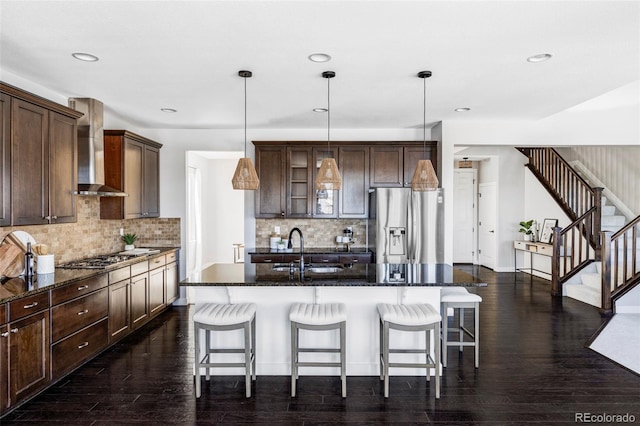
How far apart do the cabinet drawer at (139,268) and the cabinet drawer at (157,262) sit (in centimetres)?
11

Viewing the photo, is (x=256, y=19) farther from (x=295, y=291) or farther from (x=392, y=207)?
(x=392, y=207)

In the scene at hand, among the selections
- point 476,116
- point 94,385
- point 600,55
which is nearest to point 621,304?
point 476,116

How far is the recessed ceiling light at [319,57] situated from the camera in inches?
120

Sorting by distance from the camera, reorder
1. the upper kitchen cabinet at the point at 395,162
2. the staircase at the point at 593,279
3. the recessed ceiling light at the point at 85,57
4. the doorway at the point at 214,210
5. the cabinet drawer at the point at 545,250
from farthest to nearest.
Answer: the cabinet drawer at the point at 545,250, the doorway at the point at 214,210, the staircase at the point at 593,279, the upper kitchen cabinet at the point at 395,162, the recessed ceiling light at the point at 85,57

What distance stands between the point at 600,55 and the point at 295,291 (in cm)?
309

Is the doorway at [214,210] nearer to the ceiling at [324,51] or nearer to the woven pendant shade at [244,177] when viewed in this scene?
the ceiling at [324,51]

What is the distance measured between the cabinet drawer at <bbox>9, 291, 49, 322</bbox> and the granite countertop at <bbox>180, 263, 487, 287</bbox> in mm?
1009

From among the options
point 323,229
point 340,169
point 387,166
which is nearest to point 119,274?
point 323,229

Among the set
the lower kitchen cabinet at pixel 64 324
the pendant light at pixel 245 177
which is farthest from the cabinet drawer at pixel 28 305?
the pendant light at pixel 245 177

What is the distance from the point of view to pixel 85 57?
3.11m

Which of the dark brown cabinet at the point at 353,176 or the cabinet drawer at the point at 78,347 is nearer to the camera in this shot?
the cabinet drawer at the point at 78,347

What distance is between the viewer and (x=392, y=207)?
529cm

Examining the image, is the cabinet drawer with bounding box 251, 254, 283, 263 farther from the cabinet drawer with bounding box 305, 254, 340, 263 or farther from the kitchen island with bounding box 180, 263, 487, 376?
the kitchen island with bounding box 180, 263, 487, 376

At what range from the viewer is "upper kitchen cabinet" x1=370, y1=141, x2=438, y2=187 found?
18.7 ft
